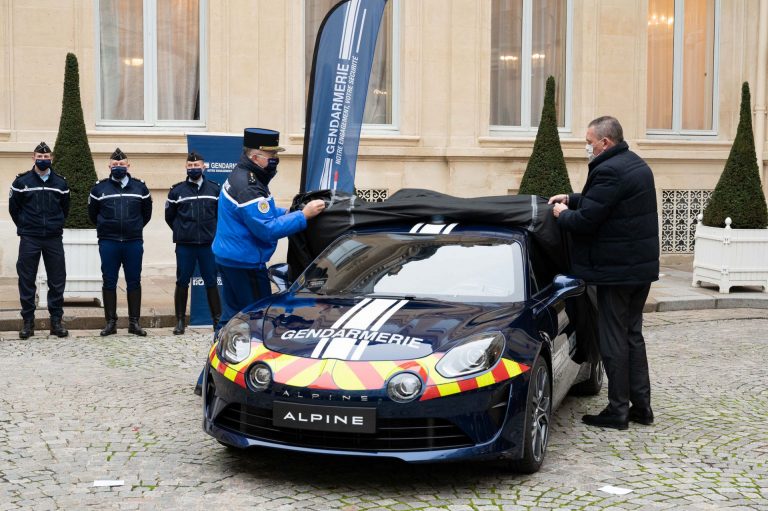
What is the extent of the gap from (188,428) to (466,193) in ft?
34.0

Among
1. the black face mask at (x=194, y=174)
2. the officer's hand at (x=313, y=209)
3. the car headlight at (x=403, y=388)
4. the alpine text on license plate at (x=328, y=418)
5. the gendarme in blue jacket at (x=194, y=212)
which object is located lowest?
the alpine text on license plate at (x=328, y=418)

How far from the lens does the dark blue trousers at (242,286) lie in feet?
25.1

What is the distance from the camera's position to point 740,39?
62.0 ft

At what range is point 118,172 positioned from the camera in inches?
427

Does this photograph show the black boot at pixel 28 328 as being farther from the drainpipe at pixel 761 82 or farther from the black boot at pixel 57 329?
the drainpipe at pixel 761 82

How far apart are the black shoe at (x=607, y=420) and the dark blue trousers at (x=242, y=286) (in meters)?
2.33

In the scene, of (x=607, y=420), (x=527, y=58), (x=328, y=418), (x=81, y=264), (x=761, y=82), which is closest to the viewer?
(x=328, y=418)

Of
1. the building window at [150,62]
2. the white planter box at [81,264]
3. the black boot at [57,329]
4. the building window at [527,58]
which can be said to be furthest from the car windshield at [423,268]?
the building window at [527,58]

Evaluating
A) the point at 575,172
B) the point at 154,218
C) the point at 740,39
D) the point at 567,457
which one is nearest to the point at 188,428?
the point at 567,457

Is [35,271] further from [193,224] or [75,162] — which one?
[75,162]

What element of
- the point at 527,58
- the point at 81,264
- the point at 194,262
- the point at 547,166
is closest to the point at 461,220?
the point at 194,262

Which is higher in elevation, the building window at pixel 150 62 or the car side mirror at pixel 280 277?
the building window at pixel 150 62

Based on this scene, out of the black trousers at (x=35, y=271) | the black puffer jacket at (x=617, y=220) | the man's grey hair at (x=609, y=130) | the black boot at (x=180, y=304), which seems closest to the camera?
the black puffer jacket at (x=617, y=220)

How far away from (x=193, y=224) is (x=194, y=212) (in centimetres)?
12
